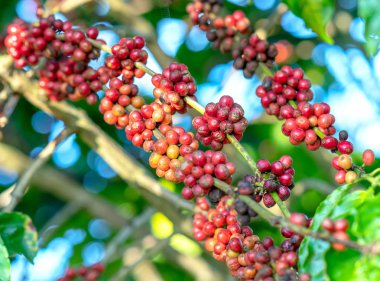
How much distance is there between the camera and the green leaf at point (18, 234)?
1.51 meters

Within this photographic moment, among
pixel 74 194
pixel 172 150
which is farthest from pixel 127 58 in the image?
pixel 74 194

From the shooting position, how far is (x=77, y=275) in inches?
84.7

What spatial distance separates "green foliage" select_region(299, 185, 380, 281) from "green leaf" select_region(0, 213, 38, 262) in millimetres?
795

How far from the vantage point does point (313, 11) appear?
1.58 meters

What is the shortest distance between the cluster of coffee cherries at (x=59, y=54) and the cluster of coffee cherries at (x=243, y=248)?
478 mm

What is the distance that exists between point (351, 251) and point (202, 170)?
318 millimetres

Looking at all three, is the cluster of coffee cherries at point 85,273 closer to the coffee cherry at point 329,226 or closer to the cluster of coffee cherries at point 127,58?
the cluster of coffee cherries at point 127,58

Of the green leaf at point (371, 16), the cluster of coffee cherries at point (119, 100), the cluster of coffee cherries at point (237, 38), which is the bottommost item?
the cluster of coffee cherries at point (119, 100)

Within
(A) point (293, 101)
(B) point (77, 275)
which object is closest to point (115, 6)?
(B) point (77, 275)

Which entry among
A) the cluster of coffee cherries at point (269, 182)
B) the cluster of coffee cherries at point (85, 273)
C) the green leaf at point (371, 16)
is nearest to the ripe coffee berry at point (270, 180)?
the cluster of coffee cherries at point (269, 182)

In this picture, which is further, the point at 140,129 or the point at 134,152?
the point at 134,152

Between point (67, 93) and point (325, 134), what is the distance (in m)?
0.75

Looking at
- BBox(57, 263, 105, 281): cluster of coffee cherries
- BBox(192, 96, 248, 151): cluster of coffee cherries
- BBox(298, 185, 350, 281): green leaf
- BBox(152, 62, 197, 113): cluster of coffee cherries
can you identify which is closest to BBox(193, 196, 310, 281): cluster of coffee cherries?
BBox(298, 185, 350, 281): green leaf

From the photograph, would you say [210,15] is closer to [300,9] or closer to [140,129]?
[300,9]
